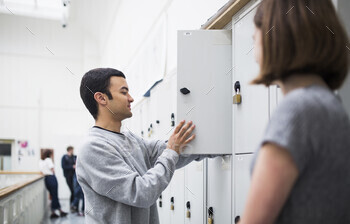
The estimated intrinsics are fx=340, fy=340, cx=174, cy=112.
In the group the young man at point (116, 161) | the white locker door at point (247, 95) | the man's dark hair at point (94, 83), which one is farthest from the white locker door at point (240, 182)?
the man's dark hair at point (94, 83)

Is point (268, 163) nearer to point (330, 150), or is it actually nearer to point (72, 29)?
point (330, 150)

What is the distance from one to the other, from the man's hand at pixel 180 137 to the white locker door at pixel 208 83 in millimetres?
89

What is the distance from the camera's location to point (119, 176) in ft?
3.97

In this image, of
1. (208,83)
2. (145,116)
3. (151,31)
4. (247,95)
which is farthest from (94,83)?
(151,31)

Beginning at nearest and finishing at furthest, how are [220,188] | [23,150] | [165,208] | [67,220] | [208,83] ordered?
[208,83] → [220,188] → [165,208] → [67,220] → [23,150]

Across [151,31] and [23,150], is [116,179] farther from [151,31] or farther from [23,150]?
[23,150]

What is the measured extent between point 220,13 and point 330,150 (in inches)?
47.0

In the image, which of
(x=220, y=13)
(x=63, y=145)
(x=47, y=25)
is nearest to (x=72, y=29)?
(x=47, y=25)

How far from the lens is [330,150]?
0.53 meters

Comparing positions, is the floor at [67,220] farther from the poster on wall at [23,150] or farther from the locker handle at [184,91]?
the locker handle at [184,91]

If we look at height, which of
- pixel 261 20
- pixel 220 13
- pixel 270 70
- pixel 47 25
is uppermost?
pixel 220 13

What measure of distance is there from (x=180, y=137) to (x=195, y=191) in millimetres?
780

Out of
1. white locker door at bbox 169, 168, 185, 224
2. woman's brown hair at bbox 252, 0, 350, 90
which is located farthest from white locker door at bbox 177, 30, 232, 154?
woman's brown hair at bbox 252, 0, 350, 90

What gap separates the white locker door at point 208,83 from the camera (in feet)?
5.16
